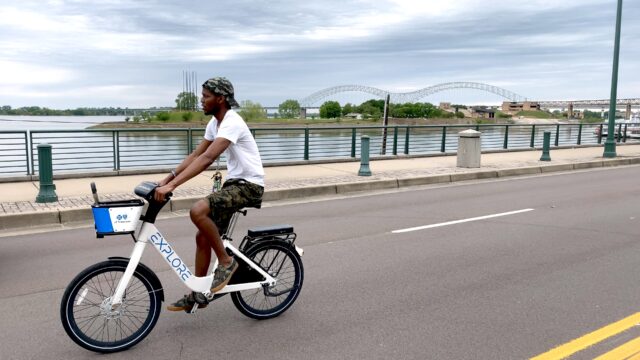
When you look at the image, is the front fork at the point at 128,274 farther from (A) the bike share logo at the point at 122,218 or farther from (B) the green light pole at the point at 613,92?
(B) the green light pole at the point at 613,92

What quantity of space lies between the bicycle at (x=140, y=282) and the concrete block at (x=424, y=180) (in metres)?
8.78

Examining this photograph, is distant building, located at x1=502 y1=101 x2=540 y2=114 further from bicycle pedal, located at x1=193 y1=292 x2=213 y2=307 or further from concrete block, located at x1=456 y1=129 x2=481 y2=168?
bicycle pedal, located at x1=193 y1=292 x2=213 y2=307

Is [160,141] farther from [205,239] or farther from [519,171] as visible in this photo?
[205,239]

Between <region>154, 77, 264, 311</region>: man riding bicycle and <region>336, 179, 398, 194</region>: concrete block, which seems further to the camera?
<region>336, 179, 398, 194</region>: concrete block

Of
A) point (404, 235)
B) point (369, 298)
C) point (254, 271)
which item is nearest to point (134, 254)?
point (254, 271)

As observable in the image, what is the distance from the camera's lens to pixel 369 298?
5238mm

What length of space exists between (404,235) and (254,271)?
3779mm

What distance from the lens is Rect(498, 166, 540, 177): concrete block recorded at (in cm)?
1550

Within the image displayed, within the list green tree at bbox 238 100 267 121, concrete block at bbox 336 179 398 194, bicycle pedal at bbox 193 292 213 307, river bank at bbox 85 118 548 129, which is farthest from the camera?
green tree at bbox 238 100 267 121

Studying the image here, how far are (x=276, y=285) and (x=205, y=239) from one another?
0.86 m

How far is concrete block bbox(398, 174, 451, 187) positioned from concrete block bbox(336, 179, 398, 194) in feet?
0.81

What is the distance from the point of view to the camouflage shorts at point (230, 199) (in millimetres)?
4227

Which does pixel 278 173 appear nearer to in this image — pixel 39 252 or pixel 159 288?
pixel 39 252

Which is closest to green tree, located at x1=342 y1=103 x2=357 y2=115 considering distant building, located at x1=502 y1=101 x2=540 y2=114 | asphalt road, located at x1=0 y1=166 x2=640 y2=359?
distant building, located at x1=502 y1=101 x2=540 y2=114
